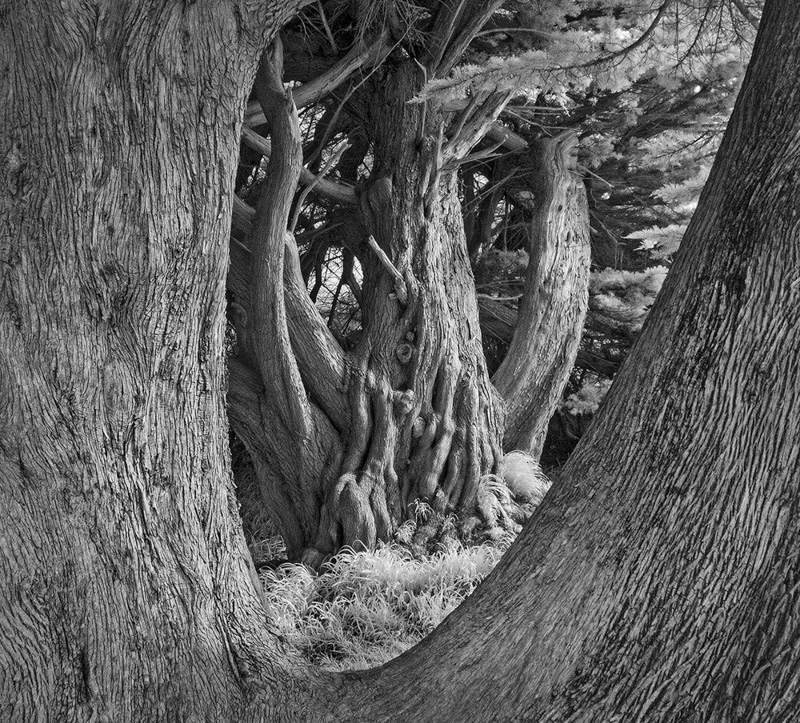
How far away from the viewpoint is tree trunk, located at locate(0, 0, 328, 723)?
8.36ft

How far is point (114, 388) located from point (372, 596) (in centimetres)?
243

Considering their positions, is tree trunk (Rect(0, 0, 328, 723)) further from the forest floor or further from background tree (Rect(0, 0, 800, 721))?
the forest floor

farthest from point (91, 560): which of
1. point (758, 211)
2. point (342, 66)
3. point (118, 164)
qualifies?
point (342, 66)

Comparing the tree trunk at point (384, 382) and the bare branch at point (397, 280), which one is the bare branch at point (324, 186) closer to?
the tree trunk at point (384, 382)

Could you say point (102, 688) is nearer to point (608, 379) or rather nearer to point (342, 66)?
point (342, 66)

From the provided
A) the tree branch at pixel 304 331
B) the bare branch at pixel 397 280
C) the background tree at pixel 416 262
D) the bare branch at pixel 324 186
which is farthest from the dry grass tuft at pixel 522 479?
the bare branch at pixel 324 186

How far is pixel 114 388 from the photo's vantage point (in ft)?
8.79

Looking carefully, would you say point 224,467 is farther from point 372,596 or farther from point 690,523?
point 372,596

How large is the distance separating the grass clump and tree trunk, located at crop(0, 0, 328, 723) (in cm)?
159

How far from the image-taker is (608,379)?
26.1 ft

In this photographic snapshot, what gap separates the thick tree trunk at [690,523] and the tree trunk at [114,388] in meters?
0.69

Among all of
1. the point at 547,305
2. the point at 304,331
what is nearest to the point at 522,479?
the point at 547,305

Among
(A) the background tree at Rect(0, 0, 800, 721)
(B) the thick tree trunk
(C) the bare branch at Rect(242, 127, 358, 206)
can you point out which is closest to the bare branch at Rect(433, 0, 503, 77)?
(C) the bare branch at Rect(242, 127, 358, 206)

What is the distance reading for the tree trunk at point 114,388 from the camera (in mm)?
2547
